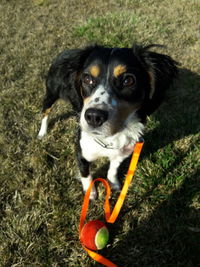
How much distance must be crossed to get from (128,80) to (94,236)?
4.51 ft

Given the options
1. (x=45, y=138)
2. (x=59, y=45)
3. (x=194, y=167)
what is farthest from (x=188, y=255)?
(x=59, y=45)

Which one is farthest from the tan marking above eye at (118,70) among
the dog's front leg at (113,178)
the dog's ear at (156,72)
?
the dog's front leg at (113,178)

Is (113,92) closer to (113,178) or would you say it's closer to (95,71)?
(95,71)

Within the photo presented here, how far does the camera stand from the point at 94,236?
90.4 inches

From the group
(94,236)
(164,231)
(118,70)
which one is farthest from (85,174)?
(118,70)

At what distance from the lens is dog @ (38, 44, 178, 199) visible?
6.86 ft

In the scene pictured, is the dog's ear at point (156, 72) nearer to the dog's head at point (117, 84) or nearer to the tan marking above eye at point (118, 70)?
the dog's head at point (117, 84)

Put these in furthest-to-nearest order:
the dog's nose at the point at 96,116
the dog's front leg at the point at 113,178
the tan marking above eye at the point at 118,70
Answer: the dog's front leg at the point at 113,178
the tan marking above eye at the point at 118,70
the dog's nose at the point at 96,116

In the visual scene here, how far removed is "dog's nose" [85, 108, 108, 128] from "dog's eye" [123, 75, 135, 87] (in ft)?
1.30

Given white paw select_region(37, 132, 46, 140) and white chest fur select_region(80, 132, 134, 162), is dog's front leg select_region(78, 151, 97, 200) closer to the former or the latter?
white chest fur select_region(80, 132, 134, 162)

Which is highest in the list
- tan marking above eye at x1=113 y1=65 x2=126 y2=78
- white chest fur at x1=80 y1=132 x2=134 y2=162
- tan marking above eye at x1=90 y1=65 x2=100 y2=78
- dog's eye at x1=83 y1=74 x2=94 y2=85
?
tan marking above eye at x1=113 y1=65 x2=126 y2=78

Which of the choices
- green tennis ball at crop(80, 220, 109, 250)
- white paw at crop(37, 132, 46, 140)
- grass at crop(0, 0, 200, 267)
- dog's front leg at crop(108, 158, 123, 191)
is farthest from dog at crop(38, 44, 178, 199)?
white paw at crop(37, 132, 46, 140)

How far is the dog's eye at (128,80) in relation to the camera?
2245mm

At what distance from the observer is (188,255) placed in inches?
95.9
